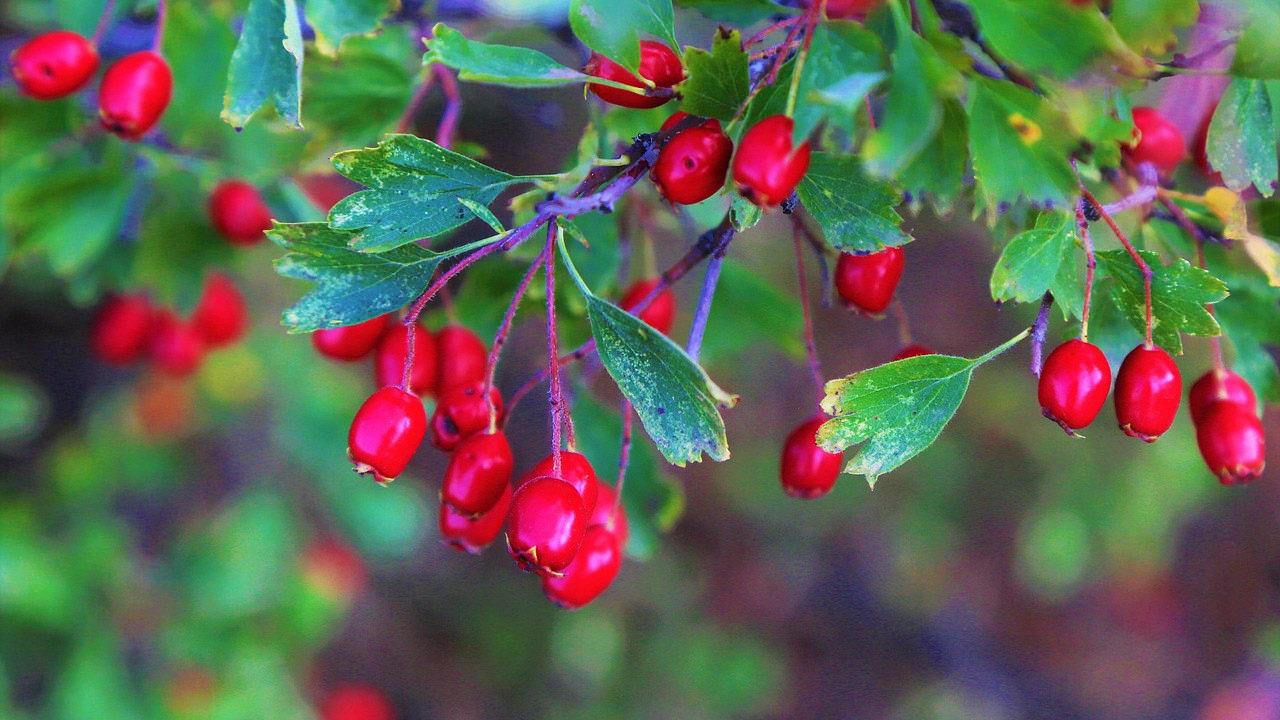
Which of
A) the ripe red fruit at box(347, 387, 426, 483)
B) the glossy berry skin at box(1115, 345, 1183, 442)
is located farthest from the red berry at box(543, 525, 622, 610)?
the glossy berry skin at box(1115, 345, 1183, 442)

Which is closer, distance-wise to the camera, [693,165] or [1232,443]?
[693,165]

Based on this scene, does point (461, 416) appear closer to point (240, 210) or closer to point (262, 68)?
point (262, 68)

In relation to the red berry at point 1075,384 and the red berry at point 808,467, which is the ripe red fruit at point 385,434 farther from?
the red berry at point 1075,384

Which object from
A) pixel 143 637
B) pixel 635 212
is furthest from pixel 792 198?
pixel 143 637

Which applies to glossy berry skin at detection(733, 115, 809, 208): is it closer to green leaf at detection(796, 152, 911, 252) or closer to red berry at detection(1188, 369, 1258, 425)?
green leaf at detection(796, 152, 911, 252)

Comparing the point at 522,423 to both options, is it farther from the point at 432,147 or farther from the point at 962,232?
the point at 432,147

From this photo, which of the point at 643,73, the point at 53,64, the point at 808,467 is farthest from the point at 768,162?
the point at 53,64
